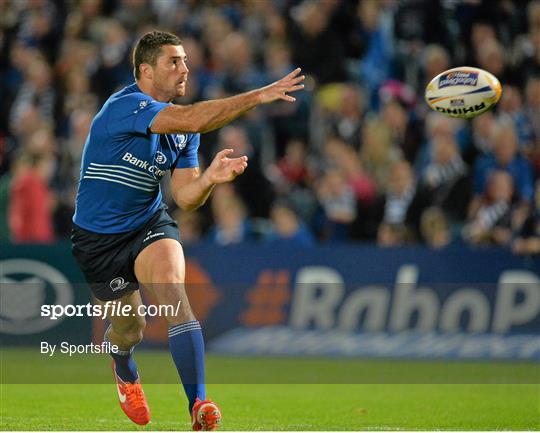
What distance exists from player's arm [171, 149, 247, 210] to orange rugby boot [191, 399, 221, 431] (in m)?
1.46

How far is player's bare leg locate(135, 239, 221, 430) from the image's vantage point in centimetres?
784

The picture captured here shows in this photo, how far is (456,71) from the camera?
9.44 m

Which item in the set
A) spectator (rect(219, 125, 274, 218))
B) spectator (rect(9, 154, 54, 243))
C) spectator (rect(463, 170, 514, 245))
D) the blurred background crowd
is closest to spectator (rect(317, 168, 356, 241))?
the blurred background crowd

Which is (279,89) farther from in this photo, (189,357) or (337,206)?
(337,206)

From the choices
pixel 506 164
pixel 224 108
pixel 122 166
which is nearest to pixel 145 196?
pixel 122 166

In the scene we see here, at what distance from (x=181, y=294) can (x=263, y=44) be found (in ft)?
34.4

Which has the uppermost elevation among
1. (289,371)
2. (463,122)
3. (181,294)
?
(463,122)

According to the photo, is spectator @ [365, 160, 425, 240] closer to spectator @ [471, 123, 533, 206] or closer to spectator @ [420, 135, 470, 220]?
spectator @ [420, 135, 470, 220]

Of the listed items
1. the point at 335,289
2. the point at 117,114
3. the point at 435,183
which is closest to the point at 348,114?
the point at 435,183

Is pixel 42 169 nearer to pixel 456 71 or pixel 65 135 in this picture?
pixel 65 135

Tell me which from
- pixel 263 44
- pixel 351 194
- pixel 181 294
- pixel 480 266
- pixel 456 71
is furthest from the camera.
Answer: pixel 263 44

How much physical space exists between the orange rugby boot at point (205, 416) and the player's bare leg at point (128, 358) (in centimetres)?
121

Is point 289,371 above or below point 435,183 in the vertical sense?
below

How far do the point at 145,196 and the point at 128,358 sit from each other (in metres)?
1.38
